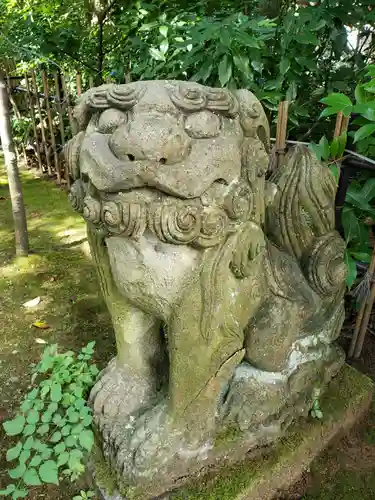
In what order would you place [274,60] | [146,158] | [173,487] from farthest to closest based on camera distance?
[274,60] < [173,487] < [146,158]

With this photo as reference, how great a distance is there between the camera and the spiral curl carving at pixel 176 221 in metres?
0.98

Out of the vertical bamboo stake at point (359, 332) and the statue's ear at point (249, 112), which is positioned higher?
the statue's ear at point (249, 112)

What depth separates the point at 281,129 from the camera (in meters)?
1.65

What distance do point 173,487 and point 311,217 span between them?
90cm

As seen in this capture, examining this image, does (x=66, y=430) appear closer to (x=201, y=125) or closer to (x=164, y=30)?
(x=201, y=125)

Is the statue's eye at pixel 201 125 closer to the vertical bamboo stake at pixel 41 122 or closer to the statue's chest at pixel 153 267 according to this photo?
the statue's chest at pixel 153 267

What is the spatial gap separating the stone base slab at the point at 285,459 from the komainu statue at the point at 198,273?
4 centimetres

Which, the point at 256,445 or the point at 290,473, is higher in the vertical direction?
the point at 256,445

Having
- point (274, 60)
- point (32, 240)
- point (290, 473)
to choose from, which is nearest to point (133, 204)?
point (290, 473)

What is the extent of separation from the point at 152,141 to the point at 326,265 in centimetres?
72

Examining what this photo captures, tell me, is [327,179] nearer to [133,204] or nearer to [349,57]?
[133,204]

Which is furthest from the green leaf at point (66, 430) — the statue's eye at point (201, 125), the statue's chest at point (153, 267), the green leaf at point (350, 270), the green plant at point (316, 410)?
the green leaf at point (350, 270)

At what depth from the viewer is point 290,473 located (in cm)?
143

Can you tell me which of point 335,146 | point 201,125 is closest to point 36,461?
point 201,125
